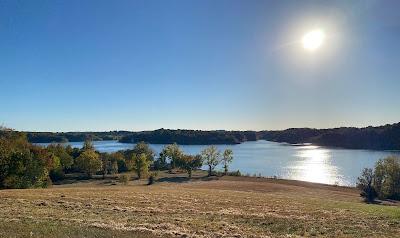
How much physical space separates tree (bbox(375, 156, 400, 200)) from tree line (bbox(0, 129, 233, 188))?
5142 centimetres

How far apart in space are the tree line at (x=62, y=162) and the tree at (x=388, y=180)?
51415mm

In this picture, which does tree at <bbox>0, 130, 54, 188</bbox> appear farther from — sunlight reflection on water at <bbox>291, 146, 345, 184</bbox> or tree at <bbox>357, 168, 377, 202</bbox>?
sunlight reflection on water at <bbox>291, 146, 345, 184</bbox>

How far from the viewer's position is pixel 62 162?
115m

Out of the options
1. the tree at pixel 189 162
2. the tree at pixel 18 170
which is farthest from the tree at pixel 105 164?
the tree at pixel 18 170

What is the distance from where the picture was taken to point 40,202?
30.3m

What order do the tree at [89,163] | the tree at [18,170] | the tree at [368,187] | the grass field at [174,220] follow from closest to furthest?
1. the grass field at [174,220]
2. the tree at [18,170]
3. the tree at [368,187]
4. the tree at [89,163]

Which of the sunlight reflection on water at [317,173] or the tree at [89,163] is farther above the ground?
the tree at [89,163]

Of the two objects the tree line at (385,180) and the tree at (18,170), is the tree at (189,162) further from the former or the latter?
the tree at (18,170)

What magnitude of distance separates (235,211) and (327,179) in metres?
99.9

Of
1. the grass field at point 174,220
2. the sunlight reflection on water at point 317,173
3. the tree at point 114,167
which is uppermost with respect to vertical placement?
the grass field at point 174,220

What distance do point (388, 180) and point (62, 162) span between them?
8808cm

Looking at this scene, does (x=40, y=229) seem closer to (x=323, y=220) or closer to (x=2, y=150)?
(x=323, y=220)

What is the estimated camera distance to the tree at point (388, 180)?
279ft

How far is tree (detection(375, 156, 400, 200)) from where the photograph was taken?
85125mm
